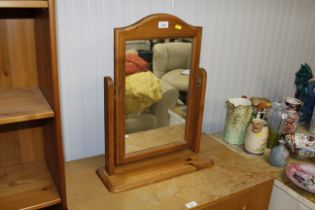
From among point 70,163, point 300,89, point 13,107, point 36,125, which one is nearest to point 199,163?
point 70,163

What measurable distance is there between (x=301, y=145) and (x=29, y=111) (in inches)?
50.5

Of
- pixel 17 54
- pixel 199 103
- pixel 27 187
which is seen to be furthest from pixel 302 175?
pixel 17 54

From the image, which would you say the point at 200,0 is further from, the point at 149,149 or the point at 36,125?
the point at 36,125

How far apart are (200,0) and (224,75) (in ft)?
1.41

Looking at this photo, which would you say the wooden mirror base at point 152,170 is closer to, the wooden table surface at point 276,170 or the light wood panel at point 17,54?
the wooden table surface at point 276,170

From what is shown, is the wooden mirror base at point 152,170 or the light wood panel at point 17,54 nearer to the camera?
the light wood panel at point 17,54

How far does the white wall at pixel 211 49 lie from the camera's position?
4.11ft

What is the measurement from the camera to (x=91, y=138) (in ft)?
4.71

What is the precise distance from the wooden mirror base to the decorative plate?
0.36 meters

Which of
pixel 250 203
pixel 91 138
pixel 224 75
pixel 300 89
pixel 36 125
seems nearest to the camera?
pixel 36 125

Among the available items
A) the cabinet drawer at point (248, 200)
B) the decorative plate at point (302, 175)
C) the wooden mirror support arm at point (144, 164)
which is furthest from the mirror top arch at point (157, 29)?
the decorative plate at point (302, 175)

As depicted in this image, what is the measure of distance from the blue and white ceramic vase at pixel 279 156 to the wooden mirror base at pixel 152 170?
12.2 inches

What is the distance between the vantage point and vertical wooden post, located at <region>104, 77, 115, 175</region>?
3.65ft

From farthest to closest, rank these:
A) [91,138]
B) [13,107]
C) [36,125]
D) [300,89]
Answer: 1. [300,89]
2. [91,138]
3. [36,125]
4. [13,107]
